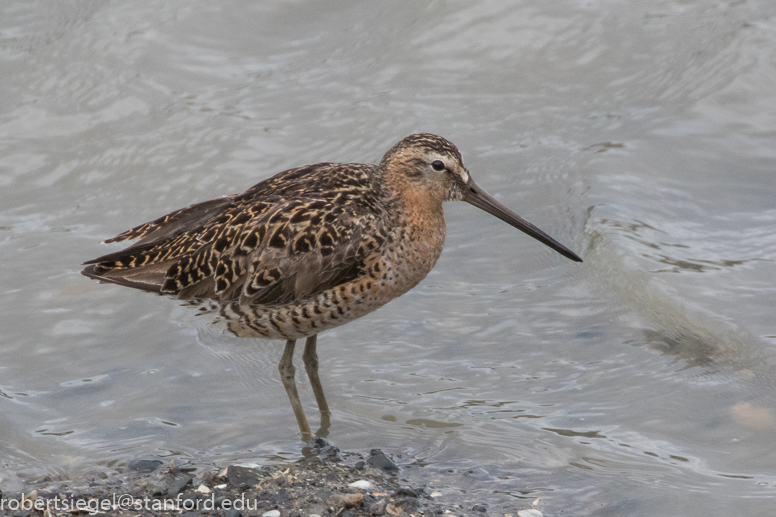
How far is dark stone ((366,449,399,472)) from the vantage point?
497 centimetres

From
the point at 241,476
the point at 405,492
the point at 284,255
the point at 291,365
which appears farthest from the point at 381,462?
the point at 284,255

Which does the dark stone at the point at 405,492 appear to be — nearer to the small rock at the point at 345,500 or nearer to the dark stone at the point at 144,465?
the small rock at the point at 345,500

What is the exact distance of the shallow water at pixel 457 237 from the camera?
5391 millimetres

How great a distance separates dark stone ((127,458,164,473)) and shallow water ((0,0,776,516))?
202 millimetres

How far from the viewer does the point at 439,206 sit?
18.0 feet

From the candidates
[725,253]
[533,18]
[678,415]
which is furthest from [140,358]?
[533,18]

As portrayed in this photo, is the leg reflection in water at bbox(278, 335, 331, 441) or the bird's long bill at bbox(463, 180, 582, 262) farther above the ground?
the bird's long bill at bbox(463, 180, 582, 262)

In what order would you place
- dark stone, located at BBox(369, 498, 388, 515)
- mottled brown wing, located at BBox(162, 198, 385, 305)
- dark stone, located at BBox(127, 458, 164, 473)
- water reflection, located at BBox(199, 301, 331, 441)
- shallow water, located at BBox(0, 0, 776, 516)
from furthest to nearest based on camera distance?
shallow water, located at BBox(0, 0, 776, 516)
water reflection, located at BBox(199, 301, 331, 441)
mottled brown wing, located at BBox(162, 198, 385, 305)
dark stone, located at BBox(127, 458, 164, 473)
dark stone, located at BBox(369, 498, 388, 515)

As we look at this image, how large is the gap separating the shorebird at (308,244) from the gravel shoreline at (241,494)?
830 mm

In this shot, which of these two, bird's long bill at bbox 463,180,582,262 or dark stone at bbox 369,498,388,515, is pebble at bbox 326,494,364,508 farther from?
bird's long bill at bbox 463,180,582,262

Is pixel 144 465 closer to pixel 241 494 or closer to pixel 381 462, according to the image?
pixel 241 494

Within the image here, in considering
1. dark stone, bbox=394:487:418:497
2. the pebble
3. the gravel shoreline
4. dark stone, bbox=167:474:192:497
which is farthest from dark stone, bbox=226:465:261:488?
dark stone, bbox=394:487:418:497

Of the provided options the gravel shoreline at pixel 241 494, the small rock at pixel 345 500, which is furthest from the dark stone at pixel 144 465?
the small rock at pixel 345 500

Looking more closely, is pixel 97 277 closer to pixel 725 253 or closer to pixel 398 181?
pixel 398 181
